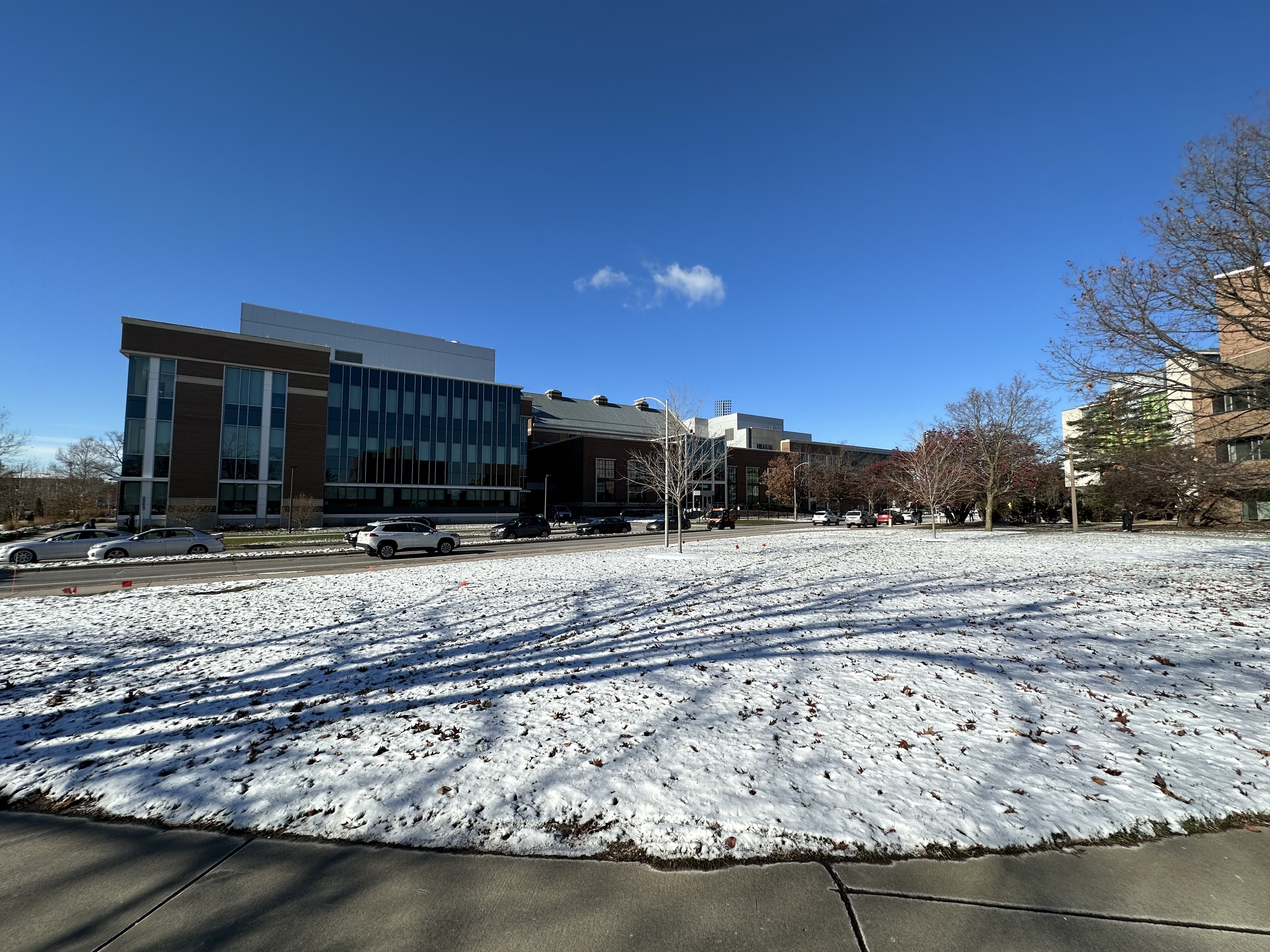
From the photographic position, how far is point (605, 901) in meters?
2.97

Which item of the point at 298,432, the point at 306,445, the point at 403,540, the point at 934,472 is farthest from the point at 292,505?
the point at 934,472

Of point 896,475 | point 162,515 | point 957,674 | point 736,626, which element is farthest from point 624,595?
point 162,515

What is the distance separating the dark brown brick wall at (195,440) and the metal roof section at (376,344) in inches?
738

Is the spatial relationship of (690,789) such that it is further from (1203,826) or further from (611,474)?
(611,474)

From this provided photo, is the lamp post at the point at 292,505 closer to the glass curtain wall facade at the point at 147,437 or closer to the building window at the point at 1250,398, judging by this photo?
the glass curtain wall facade at the point at 147,437

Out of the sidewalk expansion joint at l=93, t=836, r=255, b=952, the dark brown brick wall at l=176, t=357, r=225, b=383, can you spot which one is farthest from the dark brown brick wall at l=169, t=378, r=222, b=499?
the sidewalk expansion joint at l=93, t=836, r=255, b=952

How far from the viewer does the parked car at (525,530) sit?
3909cm

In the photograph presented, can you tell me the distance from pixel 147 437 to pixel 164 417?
2169mm

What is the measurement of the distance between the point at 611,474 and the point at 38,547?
59.8 m

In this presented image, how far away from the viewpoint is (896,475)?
5403 cm

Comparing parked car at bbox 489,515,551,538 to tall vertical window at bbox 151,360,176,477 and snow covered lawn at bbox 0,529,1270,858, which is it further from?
tall vertical window at bbox 151,360,176,477

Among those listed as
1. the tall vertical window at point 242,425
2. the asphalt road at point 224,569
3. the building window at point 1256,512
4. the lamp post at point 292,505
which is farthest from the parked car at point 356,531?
the building window at point 1256,512

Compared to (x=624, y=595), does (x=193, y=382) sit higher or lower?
higher

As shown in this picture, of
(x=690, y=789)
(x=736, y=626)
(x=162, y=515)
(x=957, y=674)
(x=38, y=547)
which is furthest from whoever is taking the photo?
(x=162, y=515)
